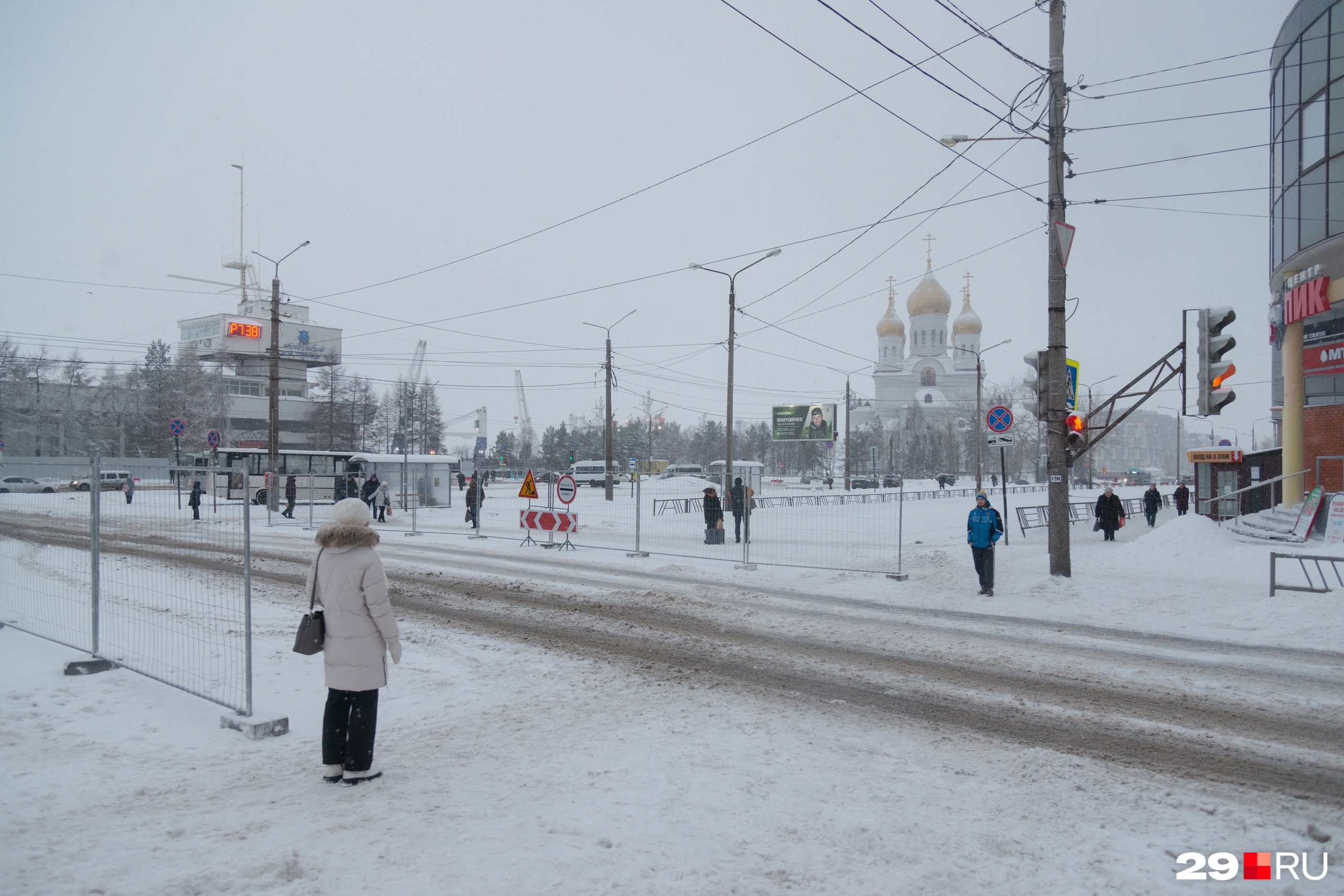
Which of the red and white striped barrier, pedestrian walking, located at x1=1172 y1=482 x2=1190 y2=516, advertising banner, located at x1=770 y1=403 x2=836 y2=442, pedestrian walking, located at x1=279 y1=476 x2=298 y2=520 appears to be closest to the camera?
the red and white striped barrier

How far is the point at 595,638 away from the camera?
30.7 ft

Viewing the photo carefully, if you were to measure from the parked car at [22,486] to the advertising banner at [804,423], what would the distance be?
6076 centimetres

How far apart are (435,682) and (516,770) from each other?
2478 millimetres

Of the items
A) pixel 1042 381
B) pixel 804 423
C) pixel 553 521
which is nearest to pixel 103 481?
pixel 553 521

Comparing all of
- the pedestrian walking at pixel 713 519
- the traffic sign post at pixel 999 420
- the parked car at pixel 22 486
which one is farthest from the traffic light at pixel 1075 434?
the parked car at pixel 22 486

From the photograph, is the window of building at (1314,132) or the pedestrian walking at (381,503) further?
the pedestrian walking at (381,503)

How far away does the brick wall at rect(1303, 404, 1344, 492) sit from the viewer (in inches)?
838

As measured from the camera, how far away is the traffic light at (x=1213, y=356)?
11.7 m

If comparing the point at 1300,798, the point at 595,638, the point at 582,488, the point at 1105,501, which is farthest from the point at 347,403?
the point at 1300,798

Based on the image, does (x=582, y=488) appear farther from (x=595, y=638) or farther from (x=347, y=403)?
(x=595, y=638)

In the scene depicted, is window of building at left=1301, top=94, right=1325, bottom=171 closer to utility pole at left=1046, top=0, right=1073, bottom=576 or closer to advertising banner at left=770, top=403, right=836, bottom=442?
utility pole at left=1046, top=0, right=1073, bottom=576

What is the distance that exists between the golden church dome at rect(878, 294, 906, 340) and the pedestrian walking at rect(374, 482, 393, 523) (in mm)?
106678

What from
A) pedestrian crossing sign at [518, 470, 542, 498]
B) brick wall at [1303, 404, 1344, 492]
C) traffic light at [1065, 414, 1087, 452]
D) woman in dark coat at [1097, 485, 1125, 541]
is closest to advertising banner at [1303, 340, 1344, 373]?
brick wall at [1303, 404, 1344, 492]

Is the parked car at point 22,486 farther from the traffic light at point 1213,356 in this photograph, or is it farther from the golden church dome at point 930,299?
the golden church dome at point 930,299
